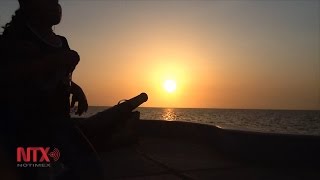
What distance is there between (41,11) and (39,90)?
0.53 metres

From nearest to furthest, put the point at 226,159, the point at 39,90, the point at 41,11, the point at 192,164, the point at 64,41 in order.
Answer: the point at 39,90 < the point at 41,11 < the point at 64,41 < the point at 192,164 < the point at 226,159

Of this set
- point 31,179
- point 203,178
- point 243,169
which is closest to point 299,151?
point 243,169

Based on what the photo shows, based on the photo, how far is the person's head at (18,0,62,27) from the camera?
2.34 meters

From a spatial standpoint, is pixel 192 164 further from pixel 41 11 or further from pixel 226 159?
pixel 41 11

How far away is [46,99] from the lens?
2.26m

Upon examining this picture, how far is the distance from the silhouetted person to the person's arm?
212 millimetres

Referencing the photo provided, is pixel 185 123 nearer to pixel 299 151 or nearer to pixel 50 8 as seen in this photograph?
pixel 299 151

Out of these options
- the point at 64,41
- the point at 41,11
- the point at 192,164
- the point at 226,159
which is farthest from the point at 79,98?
the point at 226,159

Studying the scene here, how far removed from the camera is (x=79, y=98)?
2688mm

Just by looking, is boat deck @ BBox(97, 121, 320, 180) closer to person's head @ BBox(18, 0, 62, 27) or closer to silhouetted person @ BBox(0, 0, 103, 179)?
silhouetted person @ BBox(0, 0, 103, 179)

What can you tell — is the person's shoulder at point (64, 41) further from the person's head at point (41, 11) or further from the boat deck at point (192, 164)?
the boat deck at point (192, 164)

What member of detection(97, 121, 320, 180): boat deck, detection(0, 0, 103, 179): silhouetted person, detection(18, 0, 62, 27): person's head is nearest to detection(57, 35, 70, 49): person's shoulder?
detection(0, 0, 103, 179): silhouetted person

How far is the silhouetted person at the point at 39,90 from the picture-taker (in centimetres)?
209

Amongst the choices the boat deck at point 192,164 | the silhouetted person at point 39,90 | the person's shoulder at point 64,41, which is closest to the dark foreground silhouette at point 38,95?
the silhouetted person at point 39,90
